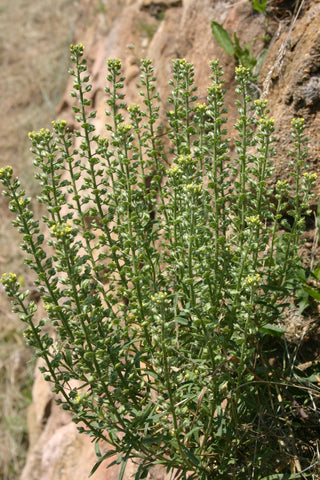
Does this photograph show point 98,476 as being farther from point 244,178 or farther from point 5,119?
point 5,119

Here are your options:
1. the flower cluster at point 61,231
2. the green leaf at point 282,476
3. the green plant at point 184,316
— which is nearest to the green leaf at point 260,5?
the green plant at point 184,316

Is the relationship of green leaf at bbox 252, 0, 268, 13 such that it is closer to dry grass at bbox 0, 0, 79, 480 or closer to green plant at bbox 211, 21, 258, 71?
green plant at bbox 211, 21, 258, 71

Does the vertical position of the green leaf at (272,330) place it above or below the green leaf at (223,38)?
below

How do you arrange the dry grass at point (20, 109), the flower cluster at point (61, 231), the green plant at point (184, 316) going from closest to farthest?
the flower cluster at point (61, 231)
the green plant at point (184, 316)
the dry grass at point (20, 109)

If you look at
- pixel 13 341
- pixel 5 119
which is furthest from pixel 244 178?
pixel 5 119

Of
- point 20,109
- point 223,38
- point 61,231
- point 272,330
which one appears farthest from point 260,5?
point 20,109

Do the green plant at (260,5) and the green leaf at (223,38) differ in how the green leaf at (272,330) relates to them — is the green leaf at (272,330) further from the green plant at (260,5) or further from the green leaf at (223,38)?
the green plant at (260,5)

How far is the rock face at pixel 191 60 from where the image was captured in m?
3.36

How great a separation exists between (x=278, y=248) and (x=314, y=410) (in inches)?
33.2

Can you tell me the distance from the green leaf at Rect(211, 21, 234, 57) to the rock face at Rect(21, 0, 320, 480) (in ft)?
0.47

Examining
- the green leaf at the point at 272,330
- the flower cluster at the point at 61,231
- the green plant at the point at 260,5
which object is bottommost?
the green leaf at the point at 272,330

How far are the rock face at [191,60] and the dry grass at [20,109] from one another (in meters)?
0.63

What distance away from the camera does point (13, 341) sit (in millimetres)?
6492

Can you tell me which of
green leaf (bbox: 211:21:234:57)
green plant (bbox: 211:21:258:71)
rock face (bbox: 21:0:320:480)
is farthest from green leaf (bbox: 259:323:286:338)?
green leaf (bbox: 211:21:234:57)
